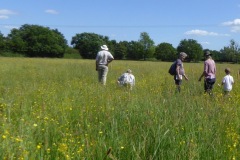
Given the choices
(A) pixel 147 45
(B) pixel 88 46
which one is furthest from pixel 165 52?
(B) pixel 88 46

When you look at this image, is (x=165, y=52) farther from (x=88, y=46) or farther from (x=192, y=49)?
(x=88, y=46)

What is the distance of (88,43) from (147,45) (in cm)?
2309

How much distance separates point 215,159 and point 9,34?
316 ft

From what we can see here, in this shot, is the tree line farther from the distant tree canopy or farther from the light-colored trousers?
the light-colored trousers

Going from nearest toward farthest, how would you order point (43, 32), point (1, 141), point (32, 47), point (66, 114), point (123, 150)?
point (1, 141) < point (123, 150) < point (66, 114) < point (32, 47) < point (43, 32)

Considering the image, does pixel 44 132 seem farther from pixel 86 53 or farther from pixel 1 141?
pixel 86 53

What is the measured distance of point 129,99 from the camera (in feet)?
16.3

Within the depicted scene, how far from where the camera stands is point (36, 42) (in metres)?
90.1

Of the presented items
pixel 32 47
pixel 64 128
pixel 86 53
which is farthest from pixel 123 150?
pixel 86 53

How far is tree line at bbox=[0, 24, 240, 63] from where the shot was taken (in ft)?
282

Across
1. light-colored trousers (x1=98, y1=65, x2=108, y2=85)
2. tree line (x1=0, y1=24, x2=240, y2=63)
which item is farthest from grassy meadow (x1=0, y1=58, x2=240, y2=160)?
tree line (x1=0, y1=24, x2=240, y2=63)

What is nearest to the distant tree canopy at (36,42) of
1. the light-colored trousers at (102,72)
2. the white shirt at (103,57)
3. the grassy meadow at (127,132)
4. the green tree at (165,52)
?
the green tree at (165,52)

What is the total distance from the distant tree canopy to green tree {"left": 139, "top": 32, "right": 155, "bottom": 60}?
2752 centimetres

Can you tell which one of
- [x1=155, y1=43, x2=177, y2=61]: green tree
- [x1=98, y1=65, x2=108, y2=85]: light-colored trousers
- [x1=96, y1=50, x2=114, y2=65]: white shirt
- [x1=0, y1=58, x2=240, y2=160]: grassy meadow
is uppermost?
[x1=155, y1=43, x2=177, y2=61]: green tree
